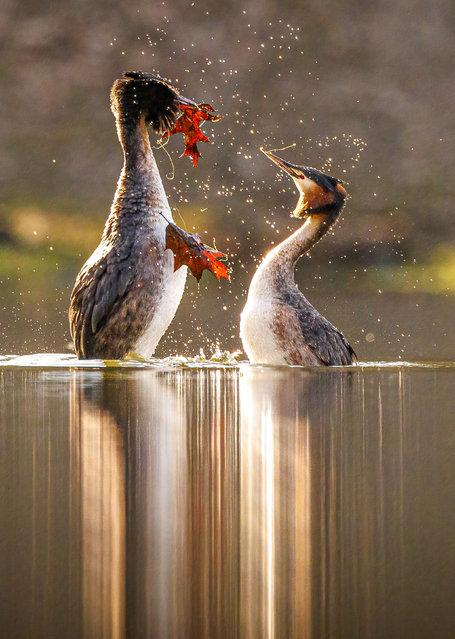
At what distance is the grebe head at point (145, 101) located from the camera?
571cm

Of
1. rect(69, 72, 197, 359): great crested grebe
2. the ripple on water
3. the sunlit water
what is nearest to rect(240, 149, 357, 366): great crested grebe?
the ripple on water

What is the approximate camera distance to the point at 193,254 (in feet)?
16.7

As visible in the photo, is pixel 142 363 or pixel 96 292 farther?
pixel 142 363

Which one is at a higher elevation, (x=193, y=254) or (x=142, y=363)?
(x=193, y=254)

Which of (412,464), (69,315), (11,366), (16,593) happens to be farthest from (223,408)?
(11,366)

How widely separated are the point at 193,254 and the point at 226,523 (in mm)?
3758

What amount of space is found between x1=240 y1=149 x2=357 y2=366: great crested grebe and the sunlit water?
2873 mm

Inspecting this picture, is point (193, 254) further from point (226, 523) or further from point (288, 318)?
point (226, 523)

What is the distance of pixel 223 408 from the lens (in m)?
3.13

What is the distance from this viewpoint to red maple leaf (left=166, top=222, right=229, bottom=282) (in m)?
5.07

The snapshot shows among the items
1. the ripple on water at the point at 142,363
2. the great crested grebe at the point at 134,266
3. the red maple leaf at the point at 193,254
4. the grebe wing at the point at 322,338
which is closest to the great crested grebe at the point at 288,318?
the grebe wing at the point at 322,338

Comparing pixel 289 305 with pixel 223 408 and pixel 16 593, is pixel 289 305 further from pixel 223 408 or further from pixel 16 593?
pixel 16 593

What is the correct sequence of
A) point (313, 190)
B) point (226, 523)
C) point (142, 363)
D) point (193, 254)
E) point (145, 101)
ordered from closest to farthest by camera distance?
point (226, 523), point (193, 254), point (142, 363), point (145, 101), point (313, 190)

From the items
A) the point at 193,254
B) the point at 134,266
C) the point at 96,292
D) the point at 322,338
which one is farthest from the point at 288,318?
the point at 96,292
